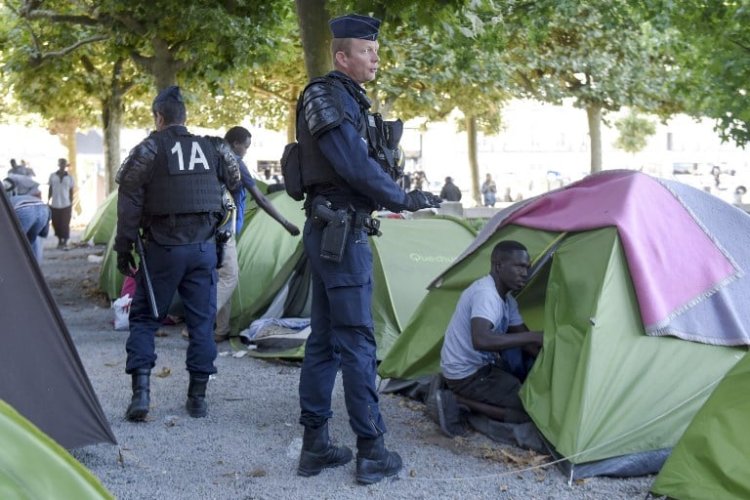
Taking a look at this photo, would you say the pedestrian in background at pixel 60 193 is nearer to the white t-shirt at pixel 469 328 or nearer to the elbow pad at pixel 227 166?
the elbow pad at pixel 227 166

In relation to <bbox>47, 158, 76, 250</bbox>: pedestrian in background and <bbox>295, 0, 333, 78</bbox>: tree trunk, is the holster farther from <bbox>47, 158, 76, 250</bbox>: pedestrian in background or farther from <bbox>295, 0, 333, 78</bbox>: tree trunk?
<bbox>47, 158, 76, 250</bbox>: pedestrian in background

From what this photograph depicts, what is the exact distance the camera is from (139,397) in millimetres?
6191

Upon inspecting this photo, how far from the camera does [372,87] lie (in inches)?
822

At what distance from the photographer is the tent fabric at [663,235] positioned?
5.40 metres

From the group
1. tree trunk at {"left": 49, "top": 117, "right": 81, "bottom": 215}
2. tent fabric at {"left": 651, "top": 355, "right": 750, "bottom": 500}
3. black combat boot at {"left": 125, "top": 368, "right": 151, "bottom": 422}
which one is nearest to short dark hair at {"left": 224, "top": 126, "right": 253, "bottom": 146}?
black combat boot at {"left": 125, "top": 368, "right": 151, "bottom": 422}

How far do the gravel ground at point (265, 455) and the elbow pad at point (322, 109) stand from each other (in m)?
1.63

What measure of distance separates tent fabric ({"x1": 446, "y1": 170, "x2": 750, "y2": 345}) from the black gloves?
46.2 inches

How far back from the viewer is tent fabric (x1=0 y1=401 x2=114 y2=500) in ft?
6.10

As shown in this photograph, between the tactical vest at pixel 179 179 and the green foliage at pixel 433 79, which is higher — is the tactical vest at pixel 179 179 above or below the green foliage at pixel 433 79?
below

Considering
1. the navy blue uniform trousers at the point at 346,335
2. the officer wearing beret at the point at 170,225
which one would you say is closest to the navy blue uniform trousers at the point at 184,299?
the officer wearing beret at the point at 170,225

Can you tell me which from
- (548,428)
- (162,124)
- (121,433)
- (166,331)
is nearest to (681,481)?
(548,428)

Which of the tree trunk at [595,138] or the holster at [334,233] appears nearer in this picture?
the holster at [334,233]

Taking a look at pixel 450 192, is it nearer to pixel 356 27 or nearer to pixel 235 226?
pixel 235 226

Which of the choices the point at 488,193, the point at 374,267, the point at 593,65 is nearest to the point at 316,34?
the point at 374,267
